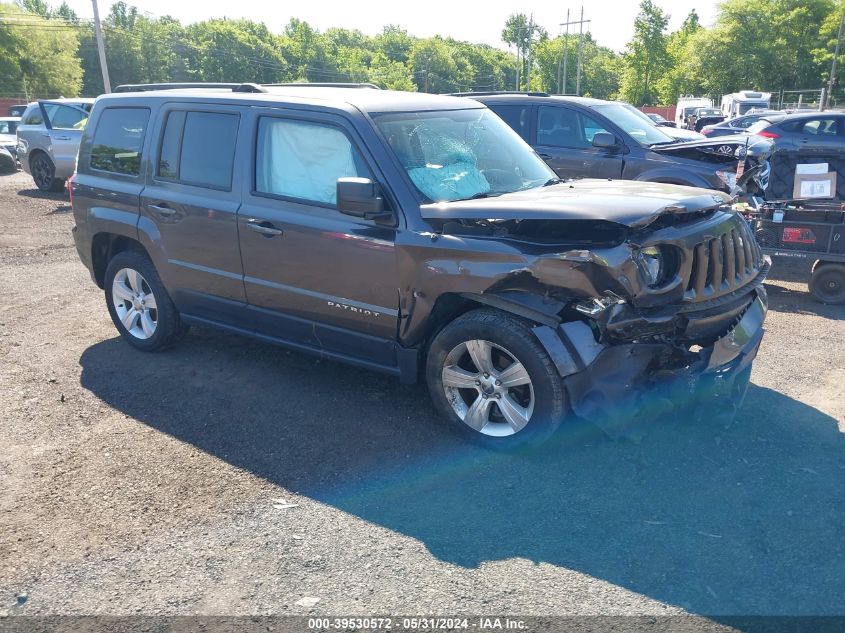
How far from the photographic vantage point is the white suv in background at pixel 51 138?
15.1 metres

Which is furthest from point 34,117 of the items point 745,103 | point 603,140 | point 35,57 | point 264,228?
point 35,57

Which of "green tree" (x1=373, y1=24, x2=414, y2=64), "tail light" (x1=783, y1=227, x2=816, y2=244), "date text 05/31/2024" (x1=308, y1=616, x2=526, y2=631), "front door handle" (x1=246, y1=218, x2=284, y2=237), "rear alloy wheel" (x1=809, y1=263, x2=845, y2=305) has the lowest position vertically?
"date text 05/31/2024" (x1=308, y1=616, x2=526, y2=631)

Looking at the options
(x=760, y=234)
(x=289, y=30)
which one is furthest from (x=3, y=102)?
(x=289, y=30)

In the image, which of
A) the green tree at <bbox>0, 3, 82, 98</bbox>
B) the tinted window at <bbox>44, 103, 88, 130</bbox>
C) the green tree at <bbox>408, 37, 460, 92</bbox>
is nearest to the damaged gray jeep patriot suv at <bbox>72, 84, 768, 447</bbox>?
the tinted window at <bbox>44, 103, 88, 130</bbox>

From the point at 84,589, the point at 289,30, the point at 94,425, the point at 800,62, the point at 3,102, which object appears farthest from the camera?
the point at 289,30

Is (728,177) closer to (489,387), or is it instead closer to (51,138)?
(489,387)

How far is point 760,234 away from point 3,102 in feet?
180

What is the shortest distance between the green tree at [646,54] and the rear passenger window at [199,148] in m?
67.2

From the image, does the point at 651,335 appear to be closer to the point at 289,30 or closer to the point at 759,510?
the point at 759,510

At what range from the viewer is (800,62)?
53469mm

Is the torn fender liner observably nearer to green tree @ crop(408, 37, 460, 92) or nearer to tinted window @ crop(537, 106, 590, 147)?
tinted window @ crop(537, 106, 590, 147)

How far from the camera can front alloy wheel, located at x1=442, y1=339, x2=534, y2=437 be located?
4.12 metres

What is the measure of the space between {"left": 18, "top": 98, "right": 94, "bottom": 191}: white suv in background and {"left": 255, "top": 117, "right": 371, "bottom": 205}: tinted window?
11929 mm

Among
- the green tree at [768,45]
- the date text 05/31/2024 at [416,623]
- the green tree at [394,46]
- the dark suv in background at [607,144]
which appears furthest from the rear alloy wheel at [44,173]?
the green tree at [394,46]
